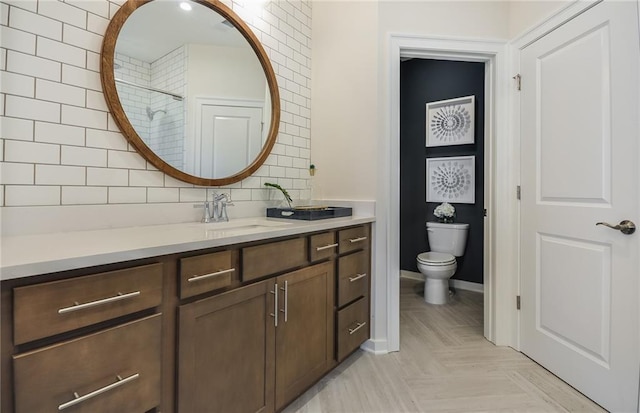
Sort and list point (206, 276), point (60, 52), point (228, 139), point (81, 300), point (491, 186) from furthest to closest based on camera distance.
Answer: point (491, 186) → point (228, 139) → point (60, 52) → point (206, 276) → point (81, 300)

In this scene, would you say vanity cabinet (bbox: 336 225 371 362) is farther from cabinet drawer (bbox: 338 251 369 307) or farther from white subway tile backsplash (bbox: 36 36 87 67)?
white subway tile backsplash (bbox: 36 36 87 67)

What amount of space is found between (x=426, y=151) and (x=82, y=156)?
3442 millimetres

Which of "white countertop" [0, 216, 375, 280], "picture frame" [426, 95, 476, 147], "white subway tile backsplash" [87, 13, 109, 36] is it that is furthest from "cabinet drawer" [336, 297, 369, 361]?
"picture frame" [426, 95, 476, 147]

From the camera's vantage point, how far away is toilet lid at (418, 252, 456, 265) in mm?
2932

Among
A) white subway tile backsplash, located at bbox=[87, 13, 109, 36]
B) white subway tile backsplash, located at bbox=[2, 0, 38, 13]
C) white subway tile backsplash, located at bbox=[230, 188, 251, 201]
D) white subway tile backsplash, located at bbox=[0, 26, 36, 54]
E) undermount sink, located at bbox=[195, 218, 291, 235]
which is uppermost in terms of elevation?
white subway tile backsplash, located at bbox=[87, 13, 109, 36]

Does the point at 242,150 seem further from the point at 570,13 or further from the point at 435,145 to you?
the point at 435,145

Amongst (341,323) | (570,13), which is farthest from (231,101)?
(570,13)

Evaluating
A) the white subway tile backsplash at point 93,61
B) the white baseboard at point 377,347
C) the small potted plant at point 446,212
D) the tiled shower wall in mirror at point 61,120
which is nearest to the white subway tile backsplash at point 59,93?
the tiled shower wall in mirror at point 61,120

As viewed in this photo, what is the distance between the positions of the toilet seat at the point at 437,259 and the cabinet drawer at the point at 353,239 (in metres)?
1.23

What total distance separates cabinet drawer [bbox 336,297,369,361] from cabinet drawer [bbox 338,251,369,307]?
0.06 meters

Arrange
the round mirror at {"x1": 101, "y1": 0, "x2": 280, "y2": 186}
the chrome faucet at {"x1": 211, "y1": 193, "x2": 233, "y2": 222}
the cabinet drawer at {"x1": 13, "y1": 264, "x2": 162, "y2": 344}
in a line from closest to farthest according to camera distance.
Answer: the cabinet drawer at {"x1": 13, "y1": 264, "x2": 162, "y2": 344}, the round mirror at {"x1": 101, "y1": 0, "x2": 280, "y2": 186}, the chrome faucet at {"x1": 211, "y1": 193, "x2": 233, "y2": 222}

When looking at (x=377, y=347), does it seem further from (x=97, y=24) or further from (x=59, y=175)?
(x=97, y=24)

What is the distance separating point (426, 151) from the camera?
3734 millimetres

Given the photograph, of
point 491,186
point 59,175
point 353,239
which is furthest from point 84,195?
point 491,186
